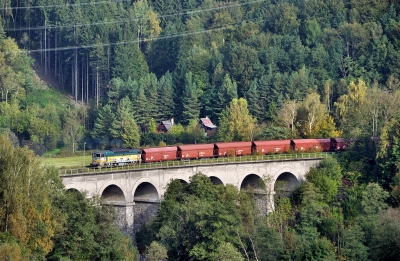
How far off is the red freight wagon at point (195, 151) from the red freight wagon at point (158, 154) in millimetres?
714

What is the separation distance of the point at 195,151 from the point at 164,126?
106 feet

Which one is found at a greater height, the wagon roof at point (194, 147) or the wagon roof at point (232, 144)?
the wagon roof at point (232, 144)

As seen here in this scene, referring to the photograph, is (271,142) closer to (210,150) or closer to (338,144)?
(210,150)

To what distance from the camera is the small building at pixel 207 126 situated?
130375mm

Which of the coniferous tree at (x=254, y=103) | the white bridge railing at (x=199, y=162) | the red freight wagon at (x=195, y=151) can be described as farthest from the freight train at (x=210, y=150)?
the coniferous tree at (x=254, y=103)

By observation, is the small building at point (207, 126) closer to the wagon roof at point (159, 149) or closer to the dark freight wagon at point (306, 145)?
the dark freight wagon at point (306, 145)

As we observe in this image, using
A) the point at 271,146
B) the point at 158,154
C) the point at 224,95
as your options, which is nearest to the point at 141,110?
the point at 224,95

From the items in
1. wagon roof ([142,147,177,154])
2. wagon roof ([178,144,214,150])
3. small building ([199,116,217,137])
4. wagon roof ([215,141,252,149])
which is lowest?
wagon roof ([142,147,177,154])

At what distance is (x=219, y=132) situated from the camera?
123 meters

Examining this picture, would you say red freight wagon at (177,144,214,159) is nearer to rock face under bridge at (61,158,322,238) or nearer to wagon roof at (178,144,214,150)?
wagon roof at (178,144,214,150)

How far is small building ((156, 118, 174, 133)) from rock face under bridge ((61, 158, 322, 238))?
32539 mm

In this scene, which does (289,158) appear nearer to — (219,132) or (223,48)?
(219,132)

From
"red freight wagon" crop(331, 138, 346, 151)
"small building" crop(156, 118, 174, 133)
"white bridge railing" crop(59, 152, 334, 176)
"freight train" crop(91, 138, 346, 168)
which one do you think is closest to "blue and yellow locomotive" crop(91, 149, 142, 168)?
"freight train" crop(91, 138, 346, 168)

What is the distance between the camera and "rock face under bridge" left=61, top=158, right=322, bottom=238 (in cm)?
9181
